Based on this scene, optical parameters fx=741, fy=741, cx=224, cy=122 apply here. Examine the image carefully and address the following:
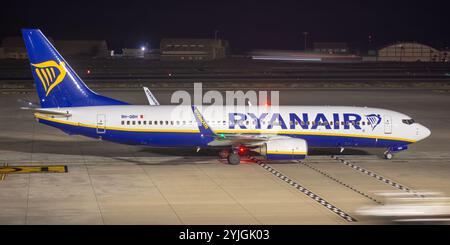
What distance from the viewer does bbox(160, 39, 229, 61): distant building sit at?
7333 inches

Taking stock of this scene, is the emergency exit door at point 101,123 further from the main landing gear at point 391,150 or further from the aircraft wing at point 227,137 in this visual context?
the main landing gear at point 391,150

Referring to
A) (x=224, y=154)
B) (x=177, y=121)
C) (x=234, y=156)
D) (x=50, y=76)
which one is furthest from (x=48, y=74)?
(x=234, y=156)

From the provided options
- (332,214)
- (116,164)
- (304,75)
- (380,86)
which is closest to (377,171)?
(332,214)

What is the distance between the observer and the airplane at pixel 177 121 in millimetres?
43875

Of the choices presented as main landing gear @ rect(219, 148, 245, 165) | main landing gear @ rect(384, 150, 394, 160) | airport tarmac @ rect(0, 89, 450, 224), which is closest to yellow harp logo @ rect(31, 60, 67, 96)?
airport tarmac @ rect(0, 89, 450, 224)

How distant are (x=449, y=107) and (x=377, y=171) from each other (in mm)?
39430

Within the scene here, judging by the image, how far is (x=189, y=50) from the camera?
19012cm

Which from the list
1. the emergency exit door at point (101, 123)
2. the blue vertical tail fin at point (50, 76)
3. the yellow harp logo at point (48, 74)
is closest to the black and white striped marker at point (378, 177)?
the emergency exit door at point (101, 123)

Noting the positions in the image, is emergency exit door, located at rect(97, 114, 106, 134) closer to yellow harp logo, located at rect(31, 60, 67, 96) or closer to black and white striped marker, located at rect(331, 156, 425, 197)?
yellow harp logo, located at rect(31, 60, 67, 96)

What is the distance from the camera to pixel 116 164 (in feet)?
144

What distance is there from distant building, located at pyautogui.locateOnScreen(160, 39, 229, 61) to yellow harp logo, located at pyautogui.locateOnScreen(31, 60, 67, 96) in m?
139
